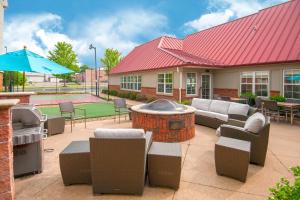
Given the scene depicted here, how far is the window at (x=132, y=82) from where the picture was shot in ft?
74.4

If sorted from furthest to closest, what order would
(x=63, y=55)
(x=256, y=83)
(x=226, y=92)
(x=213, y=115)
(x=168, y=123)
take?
(x=63, y=55) < (x=226, y=92) < (x=256, y=83) < (x=213, y=115) < (x=168, y=123)

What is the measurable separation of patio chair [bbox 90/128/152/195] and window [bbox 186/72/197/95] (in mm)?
13333

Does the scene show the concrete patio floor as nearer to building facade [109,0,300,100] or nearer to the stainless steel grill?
the stainless steel grill

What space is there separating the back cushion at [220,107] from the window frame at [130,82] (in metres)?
13.1

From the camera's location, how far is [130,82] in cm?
2484

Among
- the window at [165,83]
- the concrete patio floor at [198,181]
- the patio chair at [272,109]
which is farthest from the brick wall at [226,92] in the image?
the concrete patio floor at [198,181]

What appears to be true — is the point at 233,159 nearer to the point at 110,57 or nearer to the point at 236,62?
the point at 236,62

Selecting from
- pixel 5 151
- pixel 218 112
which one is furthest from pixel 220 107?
pixel 5 151

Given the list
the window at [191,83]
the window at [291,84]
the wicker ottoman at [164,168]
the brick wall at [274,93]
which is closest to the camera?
the wicker ottoman at [164,168]

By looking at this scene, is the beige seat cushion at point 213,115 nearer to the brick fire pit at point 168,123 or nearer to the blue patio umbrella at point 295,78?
the brick fire pit at point 168,123

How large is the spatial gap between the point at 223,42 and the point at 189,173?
615 inches

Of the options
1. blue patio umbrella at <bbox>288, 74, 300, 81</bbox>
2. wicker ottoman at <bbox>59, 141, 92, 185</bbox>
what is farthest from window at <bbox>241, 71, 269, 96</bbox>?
wicker ottoman at <bbox>59, 141, 92, 185</bbox>

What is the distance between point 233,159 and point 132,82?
2045 cm

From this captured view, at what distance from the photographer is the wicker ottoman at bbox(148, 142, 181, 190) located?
394 centimetres
